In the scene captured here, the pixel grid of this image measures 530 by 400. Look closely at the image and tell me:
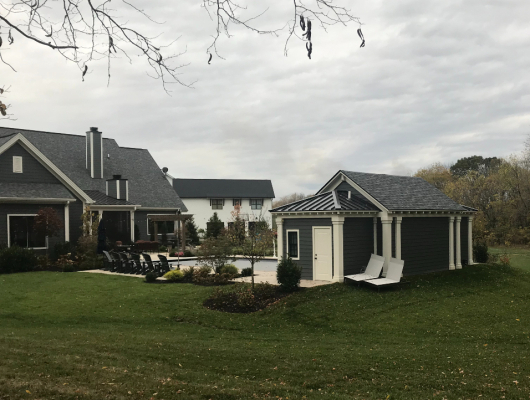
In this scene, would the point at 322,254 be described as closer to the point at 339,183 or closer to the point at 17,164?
the point at 339,183

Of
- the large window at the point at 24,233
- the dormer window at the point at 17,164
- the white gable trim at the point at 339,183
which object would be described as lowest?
the large window at the point at 24,233

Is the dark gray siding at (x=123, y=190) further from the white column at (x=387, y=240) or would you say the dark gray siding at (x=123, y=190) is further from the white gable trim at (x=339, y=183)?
the white column at (x=387, y=240)

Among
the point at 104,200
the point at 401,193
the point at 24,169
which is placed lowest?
the point at 401,193

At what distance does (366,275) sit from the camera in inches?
734

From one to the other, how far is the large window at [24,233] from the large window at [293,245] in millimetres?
12567

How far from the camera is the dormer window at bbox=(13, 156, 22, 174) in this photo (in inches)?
966

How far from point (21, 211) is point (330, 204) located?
49.3ft

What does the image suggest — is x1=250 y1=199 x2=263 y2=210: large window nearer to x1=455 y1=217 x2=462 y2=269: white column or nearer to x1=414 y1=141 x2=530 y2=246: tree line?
x1=414 y1=141 x2=530 y2=246: tree line

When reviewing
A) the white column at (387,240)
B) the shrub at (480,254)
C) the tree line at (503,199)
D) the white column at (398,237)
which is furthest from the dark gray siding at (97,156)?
the tree line at (503,199)

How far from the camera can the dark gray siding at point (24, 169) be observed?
24219 mm

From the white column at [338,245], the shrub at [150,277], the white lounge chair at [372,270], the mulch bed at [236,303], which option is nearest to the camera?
the mulch bed at [236,303]

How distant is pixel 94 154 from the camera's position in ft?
119

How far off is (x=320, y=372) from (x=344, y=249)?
10.2 m

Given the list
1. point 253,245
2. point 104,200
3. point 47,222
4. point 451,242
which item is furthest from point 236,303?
point 104,200
